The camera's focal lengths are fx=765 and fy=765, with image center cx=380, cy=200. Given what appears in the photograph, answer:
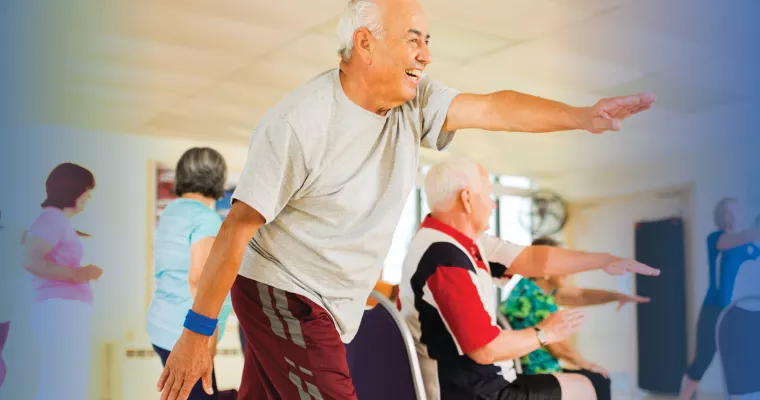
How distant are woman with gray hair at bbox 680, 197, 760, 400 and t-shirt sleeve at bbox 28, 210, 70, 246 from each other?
285 centimetres

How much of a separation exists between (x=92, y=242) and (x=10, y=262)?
4.02 ft

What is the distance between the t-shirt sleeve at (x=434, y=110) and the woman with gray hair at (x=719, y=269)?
2.53m

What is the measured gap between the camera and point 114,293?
477 cm

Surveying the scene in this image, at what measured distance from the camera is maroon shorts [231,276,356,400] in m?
1.33

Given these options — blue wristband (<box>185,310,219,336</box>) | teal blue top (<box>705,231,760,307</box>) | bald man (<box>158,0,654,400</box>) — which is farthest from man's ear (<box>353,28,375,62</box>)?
teal blue top (<box>705,231,760,307</box>)

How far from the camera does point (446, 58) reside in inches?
176

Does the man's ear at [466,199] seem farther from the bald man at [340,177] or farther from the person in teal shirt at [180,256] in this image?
the person in teal shirt at [180,256]

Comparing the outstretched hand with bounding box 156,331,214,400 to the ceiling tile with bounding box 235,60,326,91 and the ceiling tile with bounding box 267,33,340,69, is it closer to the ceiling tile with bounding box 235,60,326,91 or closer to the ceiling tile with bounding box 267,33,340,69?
the ceiling tile with bounding box 267,33,340,69

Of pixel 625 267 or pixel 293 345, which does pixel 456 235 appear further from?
pixel 293 345

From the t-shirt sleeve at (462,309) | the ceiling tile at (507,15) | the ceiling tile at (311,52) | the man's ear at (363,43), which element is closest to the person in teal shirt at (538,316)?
the t-shirt sleeve at (462,309)

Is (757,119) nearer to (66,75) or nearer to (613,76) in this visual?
(613,76)

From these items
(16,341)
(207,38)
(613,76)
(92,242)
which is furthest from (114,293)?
(613,76)

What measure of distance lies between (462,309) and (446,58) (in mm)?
2859

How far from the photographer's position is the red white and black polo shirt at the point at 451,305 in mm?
1837
